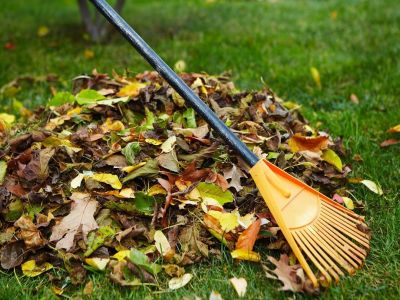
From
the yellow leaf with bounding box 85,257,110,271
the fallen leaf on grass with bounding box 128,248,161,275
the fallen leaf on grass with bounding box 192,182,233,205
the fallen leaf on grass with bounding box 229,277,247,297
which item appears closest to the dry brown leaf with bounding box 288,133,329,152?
the fallen leaf on grass with bounding box 192,182,233,205

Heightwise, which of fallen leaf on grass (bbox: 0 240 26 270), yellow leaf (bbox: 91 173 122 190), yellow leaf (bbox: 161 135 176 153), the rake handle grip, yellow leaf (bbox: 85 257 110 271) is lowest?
fallen leaf on grass (bbox: 0 240 26 270)

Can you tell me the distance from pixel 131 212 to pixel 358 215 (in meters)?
0.96

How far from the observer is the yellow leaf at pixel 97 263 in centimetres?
194

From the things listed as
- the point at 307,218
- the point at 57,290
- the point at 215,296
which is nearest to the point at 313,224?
the point at 307,218

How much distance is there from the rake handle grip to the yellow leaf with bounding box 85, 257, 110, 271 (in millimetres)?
691

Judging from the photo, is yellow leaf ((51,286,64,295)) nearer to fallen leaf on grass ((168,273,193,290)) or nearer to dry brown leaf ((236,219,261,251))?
fallen leaf on grass ((168,273,193,290))

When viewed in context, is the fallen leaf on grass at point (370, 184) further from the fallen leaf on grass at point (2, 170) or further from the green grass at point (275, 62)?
the fallen leaf on grass at point (2, 170)

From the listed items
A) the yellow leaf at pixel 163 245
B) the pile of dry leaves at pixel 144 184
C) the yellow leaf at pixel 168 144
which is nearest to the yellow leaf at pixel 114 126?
the pile of dry leaves at pixel 144 184

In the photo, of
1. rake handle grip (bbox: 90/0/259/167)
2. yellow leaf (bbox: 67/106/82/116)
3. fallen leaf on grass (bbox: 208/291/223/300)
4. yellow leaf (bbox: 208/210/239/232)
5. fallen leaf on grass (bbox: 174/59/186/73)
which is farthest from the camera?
fallen leaf on grass (bbox: 174/59/186/73)

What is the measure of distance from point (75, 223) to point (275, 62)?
2559 mm

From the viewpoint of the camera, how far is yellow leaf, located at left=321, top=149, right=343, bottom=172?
2.51 meters

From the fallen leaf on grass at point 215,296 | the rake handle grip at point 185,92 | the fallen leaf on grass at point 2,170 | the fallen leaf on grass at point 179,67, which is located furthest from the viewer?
the fallen leaf on grass at point 179,67

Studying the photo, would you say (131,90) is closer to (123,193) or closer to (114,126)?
(114,126)

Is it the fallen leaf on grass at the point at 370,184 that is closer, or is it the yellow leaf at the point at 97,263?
the yellow leaf at the point at 97,263
